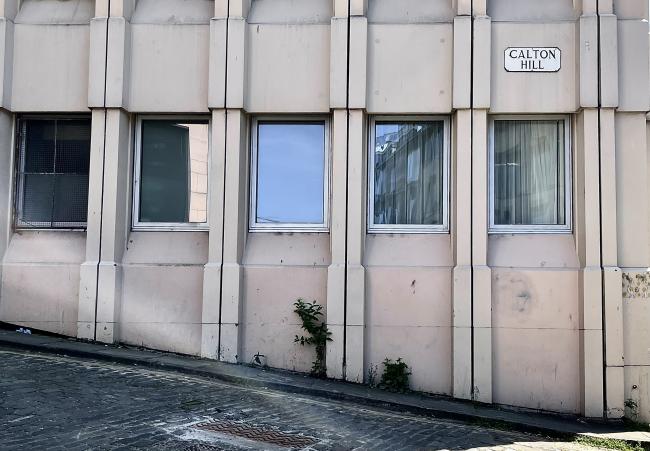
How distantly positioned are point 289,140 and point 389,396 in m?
3.55

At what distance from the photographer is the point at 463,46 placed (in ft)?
27.4

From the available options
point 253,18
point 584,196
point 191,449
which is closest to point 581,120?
point 584,196

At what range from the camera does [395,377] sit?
816 cm

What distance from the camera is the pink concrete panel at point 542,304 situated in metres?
8.15

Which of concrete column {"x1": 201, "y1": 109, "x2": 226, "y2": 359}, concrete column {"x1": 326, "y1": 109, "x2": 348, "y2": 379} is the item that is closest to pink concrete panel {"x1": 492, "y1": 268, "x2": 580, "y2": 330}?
concrete column {"x1": 326, "y1": 109, "x2": 348, "y2": 379}

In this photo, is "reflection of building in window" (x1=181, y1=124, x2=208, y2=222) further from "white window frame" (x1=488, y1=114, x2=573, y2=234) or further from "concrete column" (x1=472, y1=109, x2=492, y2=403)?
"white window frame" (x1=488, y1=114, x2=573, y2=234)

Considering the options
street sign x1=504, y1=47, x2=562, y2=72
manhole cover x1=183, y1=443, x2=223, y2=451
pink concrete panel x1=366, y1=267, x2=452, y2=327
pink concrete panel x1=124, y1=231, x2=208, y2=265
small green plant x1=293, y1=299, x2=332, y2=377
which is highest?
street sign x1=504, y1=47, x2=562, y2=72

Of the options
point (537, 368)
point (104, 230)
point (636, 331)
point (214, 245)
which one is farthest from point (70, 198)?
point (636, 331)

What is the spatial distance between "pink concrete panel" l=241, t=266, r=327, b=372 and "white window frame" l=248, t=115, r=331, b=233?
1.92 ft

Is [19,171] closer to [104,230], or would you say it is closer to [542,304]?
[104,230]

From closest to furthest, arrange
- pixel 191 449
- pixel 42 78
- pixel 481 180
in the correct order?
pixel 191 449 < pixel 481 180 < pixel 42 78

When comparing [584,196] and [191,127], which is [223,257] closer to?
[191,127]

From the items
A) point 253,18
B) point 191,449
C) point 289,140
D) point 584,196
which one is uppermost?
point 253,18

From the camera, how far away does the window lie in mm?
9180
